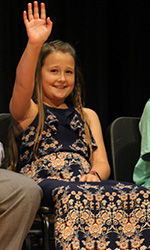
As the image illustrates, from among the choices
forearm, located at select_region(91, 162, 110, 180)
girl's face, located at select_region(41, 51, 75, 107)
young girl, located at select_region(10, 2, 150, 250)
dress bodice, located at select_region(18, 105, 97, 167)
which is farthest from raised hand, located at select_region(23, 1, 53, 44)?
forearm, located at select_region(91, 162, 110, 180)

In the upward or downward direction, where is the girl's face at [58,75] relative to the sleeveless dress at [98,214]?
upward

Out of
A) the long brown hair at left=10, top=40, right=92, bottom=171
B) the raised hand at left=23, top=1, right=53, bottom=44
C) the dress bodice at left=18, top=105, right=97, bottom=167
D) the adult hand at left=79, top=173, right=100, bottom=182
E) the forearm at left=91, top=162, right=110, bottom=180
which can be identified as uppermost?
the raised hand at left=23, top=1, right=53, bottom=44

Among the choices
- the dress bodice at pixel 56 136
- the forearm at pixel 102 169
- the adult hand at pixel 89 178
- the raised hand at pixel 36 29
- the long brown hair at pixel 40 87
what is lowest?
the forearm at pixel 102 169

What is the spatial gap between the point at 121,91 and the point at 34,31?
3.34 ft

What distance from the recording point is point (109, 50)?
9.64 ft

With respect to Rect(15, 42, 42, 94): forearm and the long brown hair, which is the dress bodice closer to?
the long brown hair

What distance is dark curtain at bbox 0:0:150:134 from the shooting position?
9.01ft

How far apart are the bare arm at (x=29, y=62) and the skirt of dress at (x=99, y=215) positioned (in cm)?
44

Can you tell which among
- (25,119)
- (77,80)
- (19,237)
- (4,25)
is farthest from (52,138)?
(4,25)

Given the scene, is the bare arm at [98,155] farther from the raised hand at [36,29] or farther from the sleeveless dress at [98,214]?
the raised hand at [36,29]

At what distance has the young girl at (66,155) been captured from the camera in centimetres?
175

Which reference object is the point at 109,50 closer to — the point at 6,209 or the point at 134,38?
the point at 134,38

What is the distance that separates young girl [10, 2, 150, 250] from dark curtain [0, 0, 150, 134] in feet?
1.24

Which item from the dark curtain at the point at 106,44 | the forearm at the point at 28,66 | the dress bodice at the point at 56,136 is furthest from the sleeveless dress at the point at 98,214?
the dark curtain at the point at 106,44
